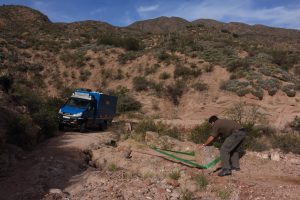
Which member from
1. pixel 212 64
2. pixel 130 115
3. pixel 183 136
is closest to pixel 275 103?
pixel 212 64

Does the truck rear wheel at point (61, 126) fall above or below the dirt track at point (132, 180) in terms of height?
below

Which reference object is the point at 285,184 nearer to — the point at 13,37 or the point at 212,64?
the point at 212,64

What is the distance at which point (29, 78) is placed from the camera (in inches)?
1566

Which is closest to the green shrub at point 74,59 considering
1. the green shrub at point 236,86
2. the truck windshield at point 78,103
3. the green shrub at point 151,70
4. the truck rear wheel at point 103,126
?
the green shrub at point 151,70

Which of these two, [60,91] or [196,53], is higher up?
[196,53]

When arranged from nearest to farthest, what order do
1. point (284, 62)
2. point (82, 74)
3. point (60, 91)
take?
point (60, 91) < point (82, 74) < point (284, 62)

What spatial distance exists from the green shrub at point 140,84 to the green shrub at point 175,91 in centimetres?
230

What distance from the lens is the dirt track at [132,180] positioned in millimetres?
9695

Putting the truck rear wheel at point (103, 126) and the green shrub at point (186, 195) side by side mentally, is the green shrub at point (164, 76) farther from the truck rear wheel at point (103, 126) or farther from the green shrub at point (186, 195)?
the green shrub at point (186, 195)

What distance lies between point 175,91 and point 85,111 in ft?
52.5

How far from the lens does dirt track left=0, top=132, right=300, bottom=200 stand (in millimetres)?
9695

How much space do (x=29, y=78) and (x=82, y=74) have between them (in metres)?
5.12

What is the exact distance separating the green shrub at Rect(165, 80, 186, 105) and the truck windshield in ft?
48.3

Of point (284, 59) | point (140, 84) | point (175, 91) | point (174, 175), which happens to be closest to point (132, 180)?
point (174, 175)
